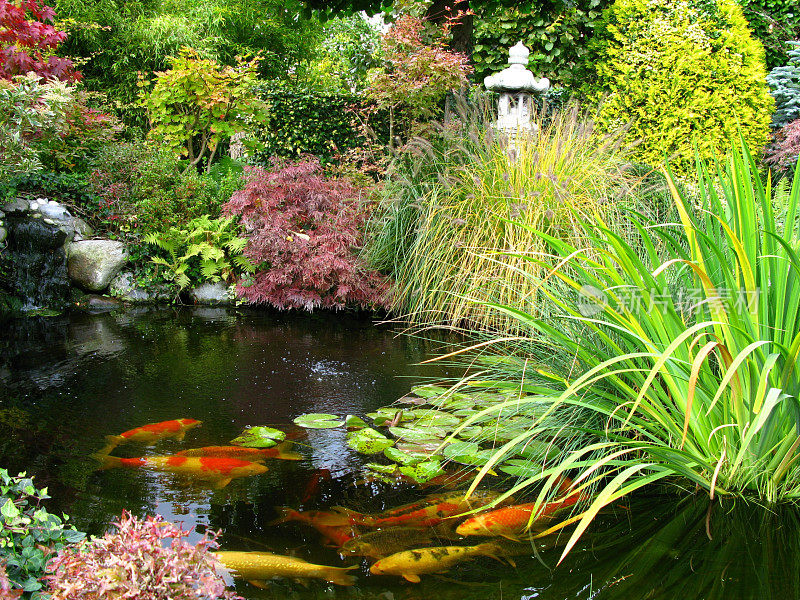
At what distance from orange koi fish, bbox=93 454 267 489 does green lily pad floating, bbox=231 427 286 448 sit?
0.18 m

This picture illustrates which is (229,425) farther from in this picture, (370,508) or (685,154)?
(685,154)

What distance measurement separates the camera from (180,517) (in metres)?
2.24

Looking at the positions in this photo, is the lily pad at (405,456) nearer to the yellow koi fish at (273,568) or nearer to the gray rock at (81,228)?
the yellow koi fish at (273,568)

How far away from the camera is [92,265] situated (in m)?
6.21

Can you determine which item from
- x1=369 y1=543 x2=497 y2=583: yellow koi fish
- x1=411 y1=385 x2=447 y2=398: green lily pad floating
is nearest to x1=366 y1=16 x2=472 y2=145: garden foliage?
x1=411 y1=385 x2=447 y2=398: green lily pad floating

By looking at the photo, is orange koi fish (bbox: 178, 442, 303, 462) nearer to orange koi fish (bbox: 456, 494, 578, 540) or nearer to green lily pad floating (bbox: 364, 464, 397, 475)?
green lily pad floating (bbox: 364, 464, 397, 475)

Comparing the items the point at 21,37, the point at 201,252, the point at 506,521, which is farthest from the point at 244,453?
the point at 21,37

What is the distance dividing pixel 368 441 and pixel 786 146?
23.6 ft

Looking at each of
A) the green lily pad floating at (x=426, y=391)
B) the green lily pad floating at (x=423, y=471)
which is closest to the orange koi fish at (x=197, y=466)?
the green lily pad floating at (x=423, y=471)

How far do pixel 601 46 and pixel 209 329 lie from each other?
20.5ft

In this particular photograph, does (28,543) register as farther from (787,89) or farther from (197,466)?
(787,89)

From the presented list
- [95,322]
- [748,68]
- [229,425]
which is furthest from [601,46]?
[229,425]

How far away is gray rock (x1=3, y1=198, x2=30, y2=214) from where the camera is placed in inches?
227

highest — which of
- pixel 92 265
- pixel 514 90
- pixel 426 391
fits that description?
pixel 514 90
